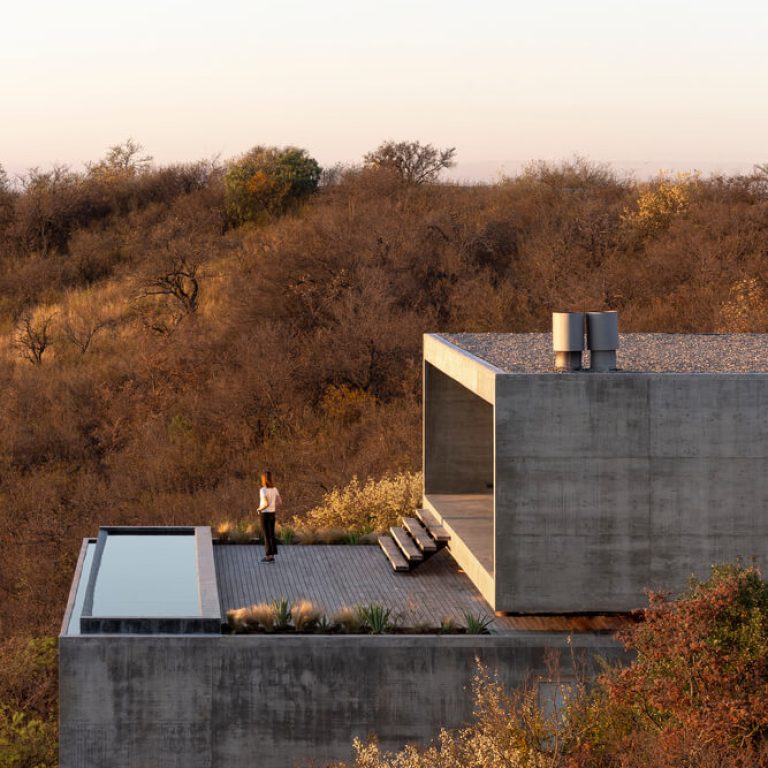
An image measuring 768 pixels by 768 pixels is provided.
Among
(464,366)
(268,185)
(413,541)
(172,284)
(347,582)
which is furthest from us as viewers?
(268,185)

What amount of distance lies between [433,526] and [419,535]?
348 millimetres

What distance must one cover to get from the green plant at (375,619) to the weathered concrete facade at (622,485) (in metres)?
1.22

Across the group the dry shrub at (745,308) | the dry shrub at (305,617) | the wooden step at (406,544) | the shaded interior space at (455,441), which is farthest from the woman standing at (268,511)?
the dry shrub at (745,308)

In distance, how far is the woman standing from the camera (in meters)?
16.8

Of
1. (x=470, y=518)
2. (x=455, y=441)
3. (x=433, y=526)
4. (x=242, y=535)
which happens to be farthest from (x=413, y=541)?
(x=242, y=535)

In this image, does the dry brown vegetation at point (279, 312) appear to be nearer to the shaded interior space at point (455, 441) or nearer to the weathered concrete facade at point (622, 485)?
the shaded interior space at point (455, 441)

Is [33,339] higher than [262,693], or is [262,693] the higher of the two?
[33,339]

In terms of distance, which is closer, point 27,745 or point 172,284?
point 27,745

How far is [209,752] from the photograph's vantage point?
12.8 m

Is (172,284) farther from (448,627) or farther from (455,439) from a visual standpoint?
(448,627)

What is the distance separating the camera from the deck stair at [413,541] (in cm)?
1675

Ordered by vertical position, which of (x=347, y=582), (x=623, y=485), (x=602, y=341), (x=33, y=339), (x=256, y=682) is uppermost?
(x=602, y=341)

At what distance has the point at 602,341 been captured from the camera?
14.0 meters

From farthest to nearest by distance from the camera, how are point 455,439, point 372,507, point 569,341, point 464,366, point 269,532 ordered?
point 372,507
point 455,439
point 269,532
point 464,366
point 569,341
